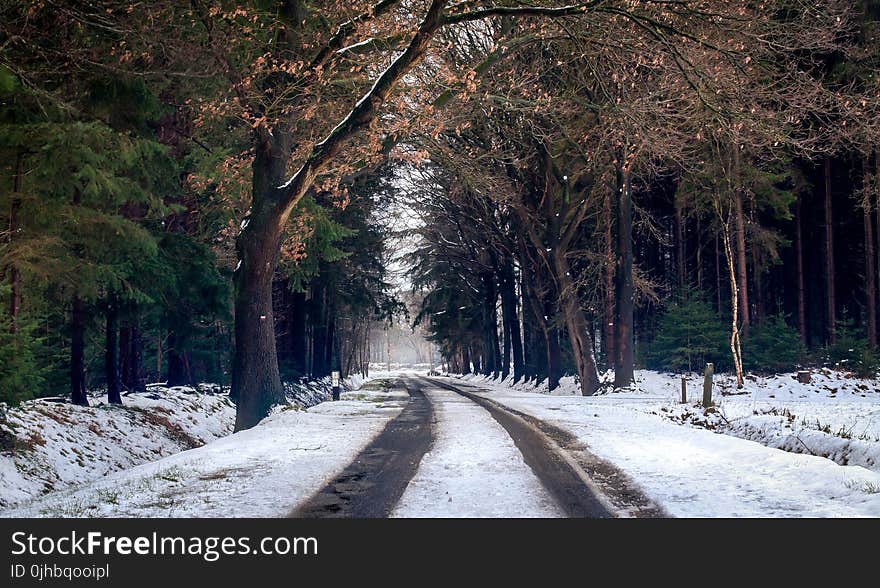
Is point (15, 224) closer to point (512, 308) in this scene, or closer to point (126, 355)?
point (126, 355)

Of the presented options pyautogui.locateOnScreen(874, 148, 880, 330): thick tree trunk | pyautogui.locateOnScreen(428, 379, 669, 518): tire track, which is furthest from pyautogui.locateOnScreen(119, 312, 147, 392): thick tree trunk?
pyautogui.locateOnScreen(874, 148, 880, 330): thick tree trunk

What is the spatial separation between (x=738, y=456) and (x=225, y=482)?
6391 mm

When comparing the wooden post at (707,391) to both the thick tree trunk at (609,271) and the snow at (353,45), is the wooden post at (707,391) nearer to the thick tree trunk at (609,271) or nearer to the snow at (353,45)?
the snow at (353,45)

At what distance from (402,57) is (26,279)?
802cm

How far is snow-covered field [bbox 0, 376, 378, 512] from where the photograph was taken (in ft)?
32.4

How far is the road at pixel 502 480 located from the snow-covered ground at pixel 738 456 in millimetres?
346

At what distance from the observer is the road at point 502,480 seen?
5.45 m

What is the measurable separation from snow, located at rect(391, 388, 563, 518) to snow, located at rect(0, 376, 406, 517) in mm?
1123

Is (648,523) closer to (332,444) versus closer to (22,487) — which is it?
(332,444)

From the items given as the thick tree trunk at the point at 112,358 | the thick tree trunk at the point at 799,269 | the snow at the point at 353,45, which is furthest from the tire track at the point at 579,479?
the thick tree trunk at the point at 799,269

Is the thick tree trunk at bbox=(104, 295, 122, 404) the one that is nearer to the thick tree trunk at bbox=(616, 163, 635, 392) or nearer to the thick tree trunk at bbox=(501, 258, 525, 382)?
the thick tree trunk at bbox=(616, 163, 635, 392)

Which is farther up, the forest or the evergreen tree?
the forest

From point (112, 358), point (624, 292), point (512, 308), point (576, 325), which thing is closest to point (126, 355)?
point (112, 358)

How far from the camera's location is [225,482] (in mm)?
6598
